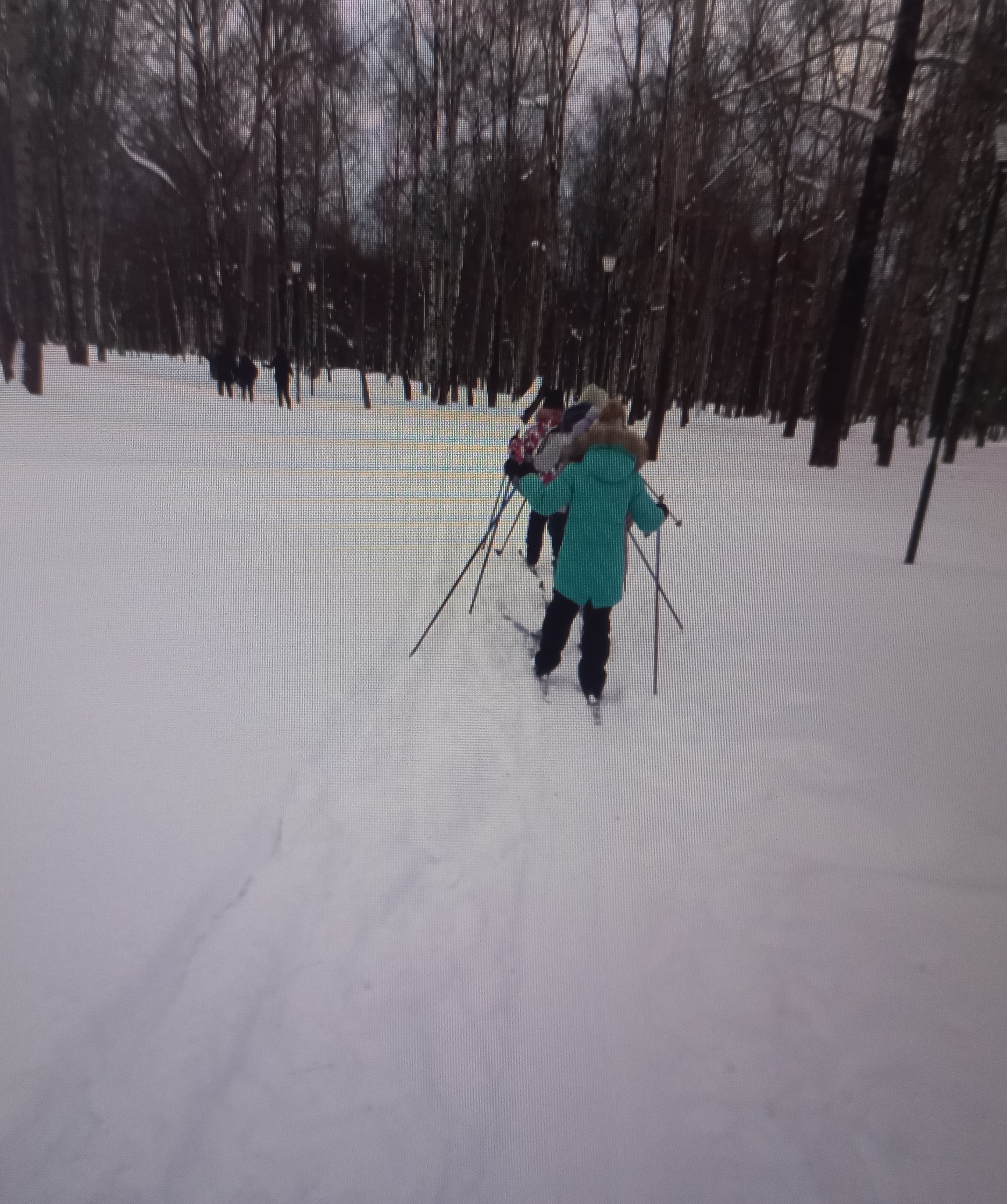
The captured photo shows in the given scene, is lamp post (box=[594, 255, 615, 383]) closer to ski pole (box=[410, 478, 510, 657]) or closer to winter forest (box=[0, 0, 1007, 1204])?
winter forest (box=[0, 0, 1007, 1204])

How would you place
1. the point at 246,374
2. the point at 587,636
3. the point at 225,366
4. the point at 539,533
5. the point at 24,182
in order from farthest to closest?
the point at 225,366 → the point at 246,374 → the point at 24,182 → the point at 539,533 → the point at 587,636

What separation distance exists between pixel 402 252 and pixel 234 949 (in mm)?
31441

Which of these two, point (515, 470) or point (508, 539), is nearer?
point (515, 470)

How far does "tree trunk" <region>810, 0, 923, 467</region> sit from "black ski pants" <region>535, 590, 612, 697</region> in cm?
1013

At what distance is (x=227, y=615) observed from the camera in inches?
188

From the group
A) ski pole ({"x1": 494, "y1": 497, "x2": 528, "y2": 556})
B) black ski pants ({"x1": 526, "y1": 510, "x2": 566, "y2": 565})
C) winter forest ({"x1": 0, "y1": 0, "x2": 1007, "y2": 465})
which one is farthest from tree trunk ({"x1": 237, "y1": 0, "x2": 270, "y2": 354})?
black ski pants ({"x1": 526, "y1": 510, "x2": 566, "y2": 565})

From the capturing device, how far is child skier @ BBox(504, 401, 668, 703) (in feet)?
12.8

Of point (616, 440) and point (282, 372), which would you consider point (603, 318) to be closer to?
point (282, 372)

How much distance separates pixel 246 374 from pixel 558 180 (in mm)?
10837

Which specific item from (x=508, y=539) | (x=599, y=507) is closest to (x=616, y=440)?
(x=599, y=507)

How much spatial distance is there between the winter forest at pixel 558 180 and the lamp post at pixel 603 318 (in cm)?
20

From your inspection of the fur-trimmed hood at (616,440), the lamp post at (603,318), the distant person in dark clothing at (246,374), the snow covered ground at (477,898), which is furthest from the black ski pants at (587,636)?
the distant person in dark clothing at (246,374)

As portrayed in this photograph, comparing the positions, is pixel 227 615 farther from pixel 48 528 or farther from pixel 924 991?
pixel 924 991

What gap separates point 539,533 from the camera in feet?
22.7
